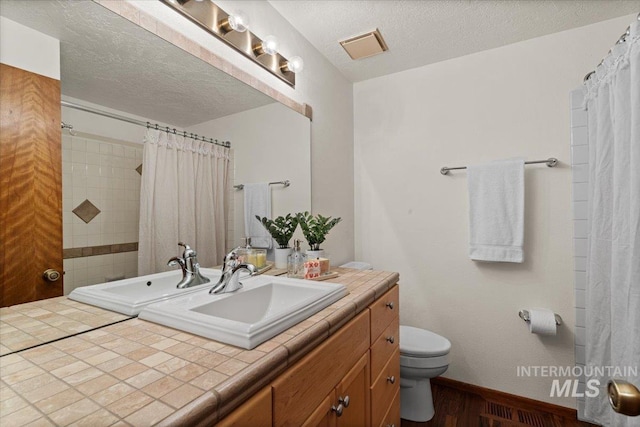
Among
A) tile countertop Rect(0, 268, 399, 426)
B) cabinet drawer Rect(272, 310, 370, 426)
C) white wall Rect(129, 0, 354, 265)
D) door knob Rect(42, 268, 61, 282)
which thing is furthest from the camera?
white wall Rect(129, 0, 354, 265)

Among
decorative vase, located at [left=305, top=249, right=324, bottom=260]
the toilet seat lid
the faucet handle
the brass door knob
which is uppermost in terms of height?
the faucet handle

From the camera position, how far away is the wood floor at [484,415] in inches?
66.3

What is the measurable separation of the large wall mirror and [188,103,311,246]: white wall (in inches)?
3.6

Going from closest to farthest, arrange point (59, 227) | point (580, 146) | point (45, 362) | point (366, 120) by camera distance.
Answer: point (45, 362) → point (59, 227) → point (580, 146) → point (366, 120)

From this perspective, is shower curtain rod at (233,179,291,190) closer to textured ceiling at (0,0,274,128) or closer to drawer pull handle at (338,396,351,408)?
textured ceiling at (0,0,274,128)

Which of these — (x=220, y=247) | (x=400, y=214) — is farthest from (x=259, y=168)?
(x=400, y=214)

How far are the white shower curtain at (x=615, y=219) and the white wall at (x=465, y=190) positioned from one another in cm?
29

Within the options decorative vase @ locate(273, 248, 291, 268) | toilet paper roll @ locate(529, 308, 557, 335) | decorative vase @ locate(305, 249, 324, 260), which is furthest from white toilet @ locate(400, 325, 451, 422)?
decorative vase @ locate(273, 248, 291, 268)

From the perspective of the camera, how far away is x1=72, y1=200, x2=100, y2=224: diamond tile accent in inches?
32.6

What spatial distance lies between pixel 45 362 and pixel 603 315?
201cm

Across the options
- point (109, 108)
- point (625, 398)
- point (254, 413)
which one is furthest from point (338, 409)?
Answer: point (109, 108)

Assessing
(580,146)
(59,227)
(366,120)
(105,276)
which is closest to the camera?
(59,227)

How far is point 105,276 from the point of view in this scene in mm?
912

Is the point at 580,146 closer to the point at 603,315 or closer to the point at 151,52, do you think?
the point at 603,315
